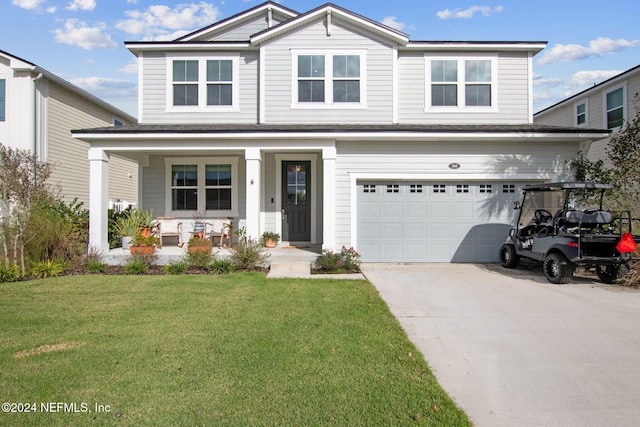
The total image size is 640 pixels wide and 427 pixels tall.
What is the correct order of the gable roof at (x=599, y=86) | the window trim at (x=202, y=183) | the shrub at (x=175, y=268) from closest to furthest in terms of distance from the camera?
the shrub at (x=175, y=268)
the window trim at (x=202, y=183)
the gable roof at (x=599, y=86)

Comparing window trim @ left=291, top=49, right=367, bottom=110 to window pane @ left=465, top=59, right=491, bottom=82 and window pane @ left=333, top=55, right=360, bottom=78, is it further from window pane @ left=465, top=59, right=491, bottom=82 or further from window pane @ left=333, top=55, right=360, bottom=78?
window pane @ left=465, top=59, right=491, bottom=82

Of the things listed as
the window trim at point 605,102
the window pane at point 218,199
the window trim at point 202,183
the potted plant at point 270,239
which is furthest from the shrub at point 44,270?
the window trim at point 605,102

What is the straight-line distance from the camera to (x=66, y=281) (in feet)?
27.3

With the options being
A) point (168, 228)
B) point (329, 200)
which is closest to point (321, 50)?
point (329, 200)

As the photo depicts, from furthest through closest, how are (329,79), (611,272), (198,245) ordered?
(329,79)
(198,245)
(611,272)

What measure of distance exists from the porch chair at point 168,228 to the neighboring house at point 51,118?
3.34 meters

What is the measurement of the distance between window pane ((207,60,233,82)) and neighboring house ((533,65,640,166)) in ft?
38.1

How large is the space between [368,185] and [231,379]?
7.92 meters

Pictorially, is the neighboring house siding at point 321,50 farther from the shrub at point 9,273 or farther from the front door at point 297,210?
the shrub at point 9,273

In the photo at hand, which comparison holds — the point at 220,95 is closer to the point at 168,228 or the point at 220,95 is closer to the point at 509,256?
the point at 168,228

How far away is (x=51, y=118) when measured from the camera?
14.5m

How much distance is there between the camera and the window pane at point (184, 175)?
12.9 m

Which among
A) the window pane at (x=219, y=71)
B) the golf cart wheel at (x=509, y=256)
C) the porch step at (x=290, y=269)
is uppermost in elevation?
the window pane at (x=219, y=71)

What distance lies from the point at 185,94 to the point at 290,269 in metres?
6.32
